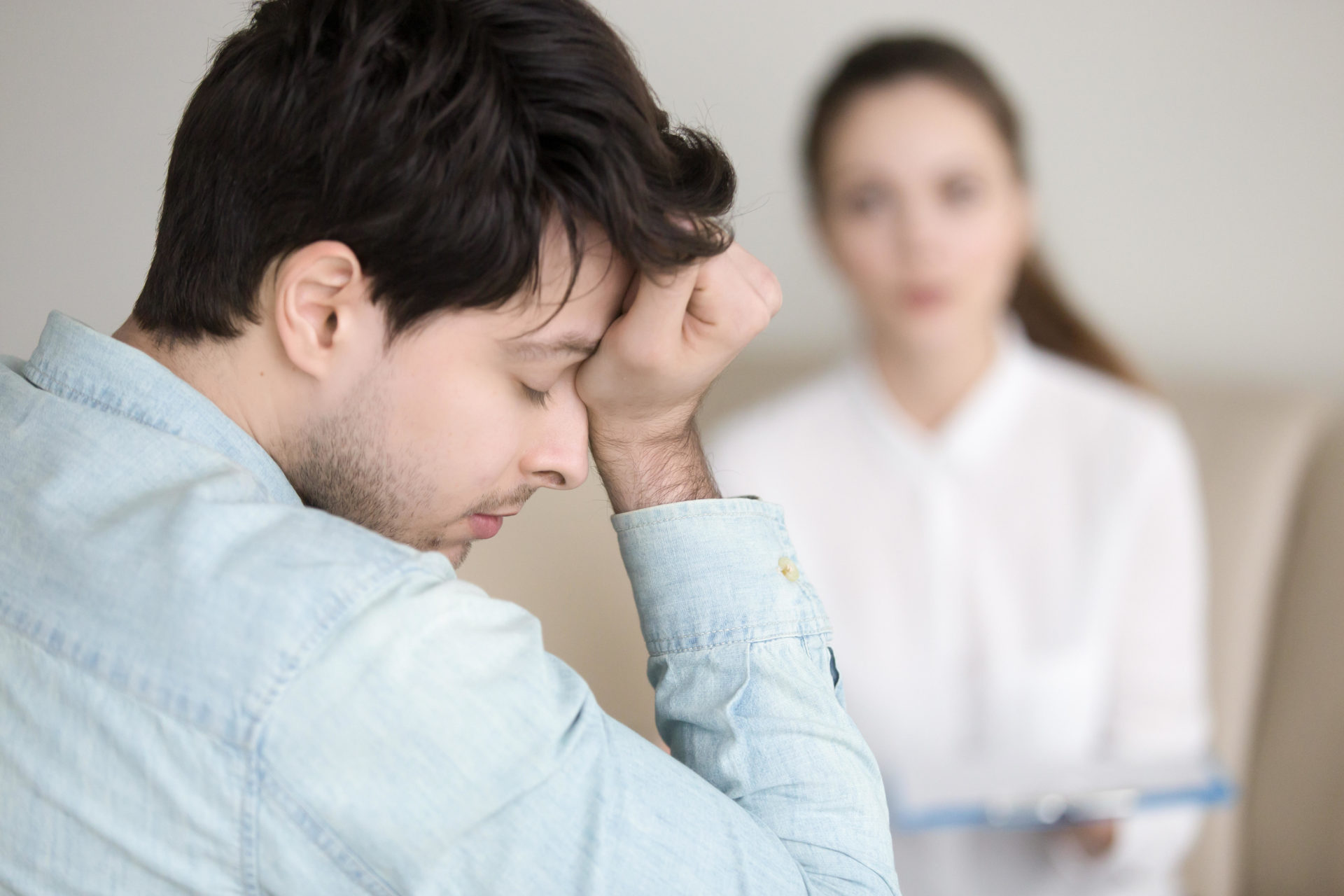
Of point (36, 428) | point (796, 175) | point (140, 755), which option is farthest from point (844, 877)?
point (796, 175)

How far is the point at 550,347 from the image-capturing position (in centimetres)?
72

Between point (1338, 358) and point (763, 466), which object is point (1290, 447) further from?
point (763, 466)

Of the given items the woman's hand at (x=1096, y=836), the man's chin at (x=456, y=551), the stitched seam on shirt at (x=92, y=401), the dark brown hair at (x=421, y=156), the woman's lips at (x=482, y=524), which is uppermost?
the dark brown hair at (x=421, y=156)

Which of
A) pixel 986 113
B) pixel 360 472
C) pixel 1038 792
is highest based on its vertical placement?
pixel 986 113

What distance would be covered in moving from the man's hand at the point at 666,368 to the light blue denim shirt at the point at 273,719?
23cm

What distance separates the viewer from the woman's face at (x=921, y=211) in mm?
1573

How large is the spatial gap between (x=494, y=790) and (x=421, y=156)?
36 cm

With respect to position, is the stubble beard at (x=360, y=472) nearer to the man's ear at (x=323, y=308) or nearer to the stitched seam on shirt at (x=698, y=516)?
the man's ear at (x=323, y=308)

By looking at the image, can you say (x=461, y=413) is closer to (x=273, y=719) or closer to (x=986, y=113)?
(x=273, y=719)

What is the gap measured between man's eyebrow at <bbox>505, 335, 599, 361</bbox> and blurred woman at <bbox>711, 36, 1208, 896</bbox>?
0.94 m

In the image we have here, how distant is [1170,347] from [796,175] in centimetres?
72

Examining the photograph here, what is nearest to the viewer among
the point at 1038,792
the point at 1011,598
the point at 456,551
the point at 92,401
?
the point at 92,401

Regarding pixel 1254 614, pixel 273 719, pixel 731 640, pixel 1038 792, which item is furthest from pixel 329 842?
pixel 1254 614

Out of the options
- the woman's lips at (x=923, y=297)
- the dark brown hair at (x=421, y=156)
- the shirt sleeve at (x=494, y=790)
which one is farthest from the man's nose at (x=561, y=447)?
the woman's lips at (x=923, y=297)
